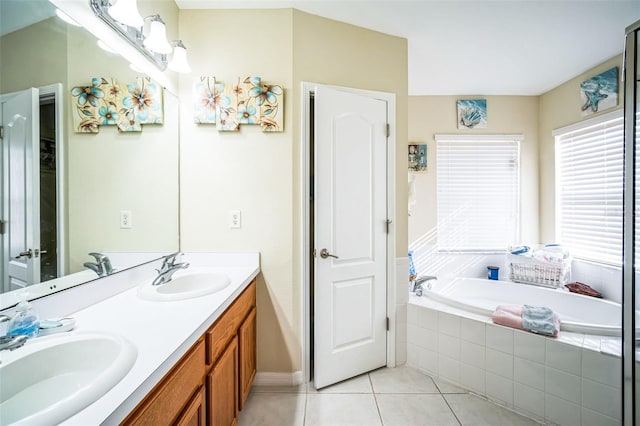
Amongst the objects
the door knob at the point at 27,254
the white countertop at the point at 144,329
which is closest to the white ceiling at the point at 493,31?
the door knob at the point at 27,254

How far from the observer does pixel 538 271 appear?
261cm

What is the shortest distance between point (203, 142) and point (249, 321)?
4.06 ft

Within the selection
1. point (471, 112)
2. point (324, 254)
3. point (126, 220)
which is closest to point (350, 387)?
point (324, 254)

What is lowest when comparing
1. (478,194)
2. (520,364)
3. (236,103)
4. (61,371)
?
(520,364)

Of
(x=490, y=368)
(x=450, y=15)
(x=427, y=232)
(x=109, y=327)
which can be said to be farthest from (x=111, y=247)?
(x=427, y=232)

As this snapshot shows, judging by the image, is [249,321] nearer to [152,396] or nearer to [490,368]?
[152,396]

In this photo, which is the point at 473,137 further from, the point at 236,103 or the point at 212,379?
the point at 212,379

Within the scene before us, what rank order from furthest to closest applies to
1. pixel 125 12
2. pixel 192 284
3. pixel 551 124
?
pixel 551 124, pixel 192 284, pixel 125 12

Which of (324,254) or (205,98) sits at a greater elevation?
(205,98)

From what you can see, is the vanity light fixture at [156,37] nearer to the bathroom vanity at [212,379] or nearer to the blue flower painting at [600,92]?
the bathroom vanity at [212,379]

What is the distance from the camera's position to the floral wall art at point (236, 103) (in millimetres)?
1778

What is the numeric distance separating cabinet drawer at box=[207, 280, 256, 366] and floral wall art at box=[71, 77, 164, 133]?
39.1 inches

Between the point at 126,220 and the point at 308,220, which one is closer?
the point at 126,220

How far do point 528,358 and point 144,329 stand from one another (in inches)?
79.3
